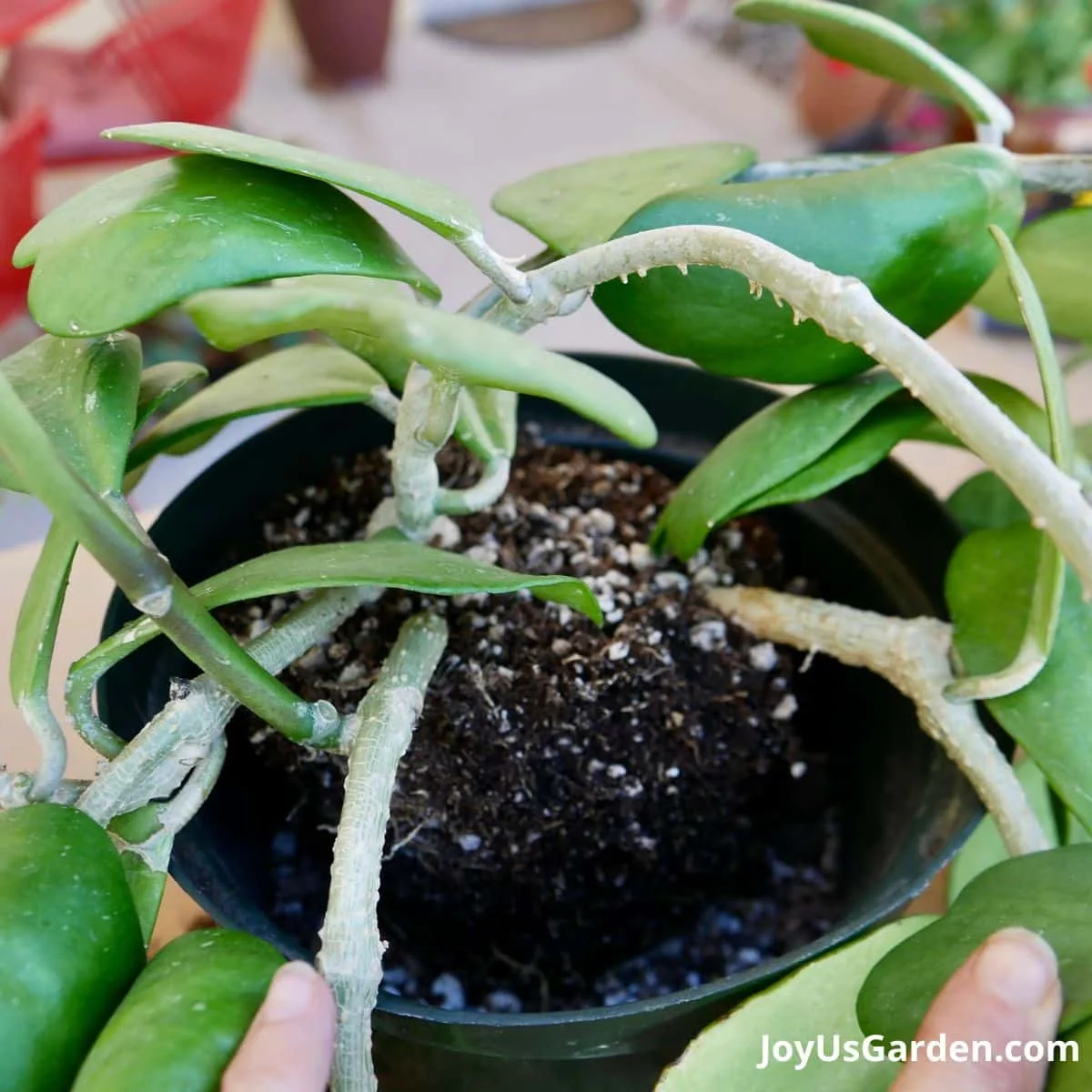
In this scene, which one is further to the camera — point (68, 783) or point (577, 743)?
point (577, 743)

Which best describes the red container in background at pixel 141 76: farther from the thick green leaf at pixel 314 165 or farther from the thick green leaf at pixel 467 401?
the thick green leaf at pixel 314 165

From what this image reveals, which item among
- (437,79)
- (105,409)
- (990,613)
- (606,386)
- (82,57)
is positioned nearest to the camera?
(606,386)

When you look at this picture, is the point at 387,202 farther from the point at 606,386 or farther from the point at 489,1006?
the point at 489,1006

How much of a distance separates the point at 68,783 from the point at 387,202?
0.26m

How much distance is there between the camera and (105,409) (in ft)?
1.31

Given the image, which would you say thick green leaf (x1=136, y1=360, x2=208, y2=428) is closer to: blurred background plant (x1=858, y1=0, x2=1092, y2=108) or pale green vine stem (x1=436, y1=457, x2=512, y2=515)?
pale green vine stem (x1=436, y1=457, x2=512, y2=515)

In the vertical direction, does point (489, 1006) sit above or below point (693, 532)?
below

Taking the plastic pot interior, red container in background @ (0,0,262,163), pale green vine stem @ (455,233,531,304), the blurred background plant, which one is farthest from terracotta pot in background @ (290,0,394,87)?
pale green vine stem @ (455,233,531,304)

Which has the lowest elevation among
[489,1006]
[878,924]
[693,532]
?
[489,1006]

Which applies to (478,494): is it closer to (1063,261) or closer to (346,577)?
(346,577)

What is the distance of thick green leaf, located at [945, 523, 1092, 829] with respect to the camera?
0.45 metres

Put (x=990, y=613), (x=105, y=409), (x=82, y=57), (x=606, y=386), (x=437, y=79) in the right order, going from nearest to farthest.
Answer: (x=606, y=386)
(x=105, y=409)
(x=990, y=613)
(x=82, y=57)
(x=437, y=79)

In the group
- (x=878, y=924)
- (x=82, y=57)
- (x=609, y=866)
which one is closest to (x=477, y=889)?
(x=609, y=866)

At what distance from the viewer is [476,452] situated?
0.53 metres
